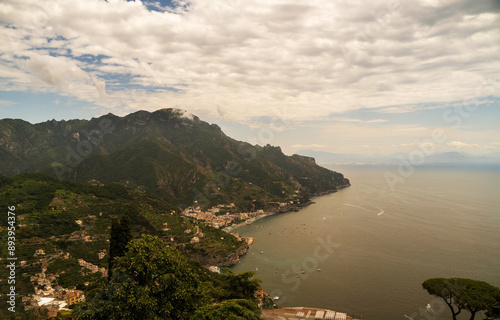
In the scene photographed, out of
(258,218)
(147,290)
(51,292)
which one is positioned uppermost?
(147,290)

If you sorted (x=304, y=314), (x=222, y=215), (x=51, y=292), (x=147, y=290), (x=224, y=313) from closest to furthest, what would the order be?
1. (x=147, y=290)
2. (x=224, y=313)
3. (x=51, y=292)
4. (x=304, y=314)
5. (x=222, y=215)

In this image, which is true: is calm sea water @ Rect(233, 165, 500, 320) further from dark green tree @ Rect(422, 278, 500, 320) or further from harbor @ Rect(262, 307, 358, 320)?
dark green tree @ Rect(422, 278, 500, 320)

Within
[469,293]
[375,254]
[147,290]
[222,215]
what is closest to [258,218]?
[222,215]

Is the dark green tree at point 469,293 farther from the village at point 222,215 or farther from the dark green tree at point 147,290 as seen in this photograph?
the village at point 222,215

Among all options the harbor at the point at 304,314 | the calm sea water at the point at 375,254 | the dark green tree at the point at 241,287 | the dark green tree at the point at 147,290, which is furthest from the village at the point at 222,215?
the dark green tree at the point at 147,290

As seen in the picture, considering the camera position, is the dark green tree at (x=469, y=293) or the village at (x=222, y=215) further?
the village at (x=222, y=215)

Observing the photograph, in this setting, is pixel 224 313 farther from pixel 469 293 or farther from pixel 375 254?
pixel 375 254
